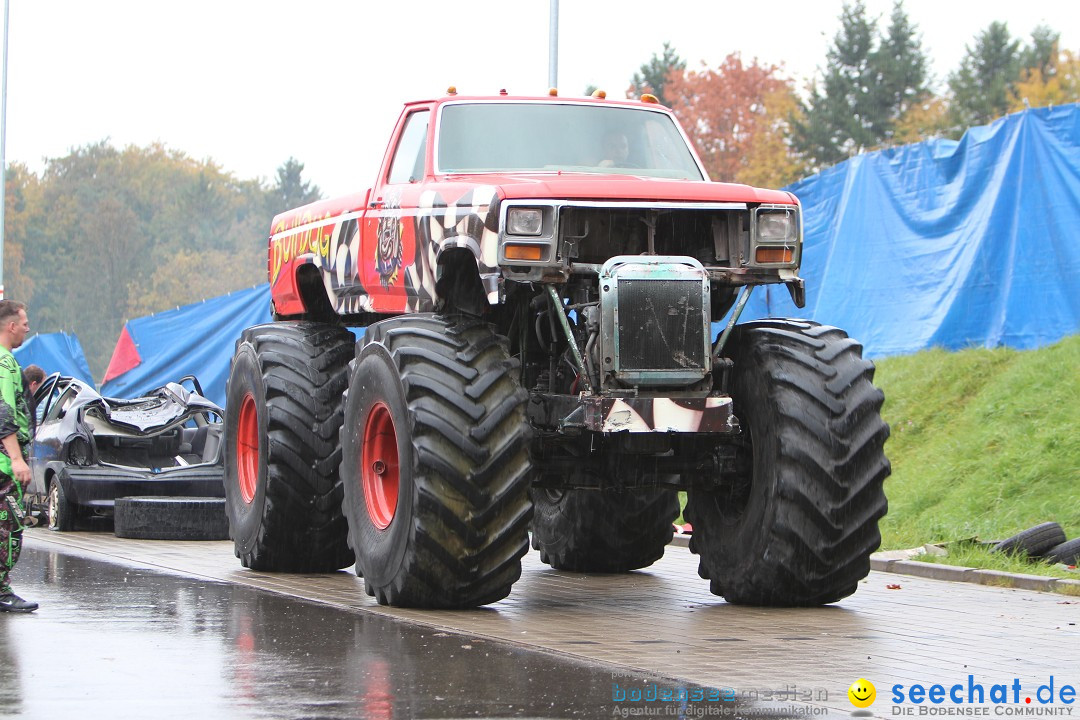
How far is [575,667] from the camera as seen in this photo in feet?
26.3

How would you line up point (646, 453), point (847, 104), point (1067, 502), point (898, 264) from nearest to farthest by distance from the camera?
point (646, 453), point (1067, 502), point (898, 264), point (847, 104)

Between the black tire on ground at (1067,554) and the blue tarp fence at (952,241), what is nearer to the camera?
the black tire on ground at (1067,554)

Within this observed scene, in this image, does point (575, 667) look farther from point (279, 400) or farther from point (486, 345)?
point (279, 400)

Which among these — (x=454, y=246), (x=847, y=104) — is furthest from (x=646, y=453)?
(x=847, y=104)

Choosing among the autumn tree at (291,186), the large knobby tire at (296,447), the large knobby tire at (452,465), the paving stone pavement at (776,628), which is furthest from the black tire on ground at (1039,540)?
the autumn tree at (291,186)

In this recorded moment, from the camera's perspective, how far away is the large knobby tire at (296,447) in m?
12.5

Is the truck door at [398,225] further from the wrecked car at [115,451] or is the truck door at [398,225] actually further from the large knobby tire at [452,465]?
the wrecked car at [115,451]

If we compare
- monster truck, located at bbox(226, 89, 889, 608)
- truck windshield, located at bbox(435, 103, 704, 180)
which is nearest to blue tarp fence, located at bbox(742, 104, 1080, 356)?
monster truck, located at bbox(226, 89, 889, 608)

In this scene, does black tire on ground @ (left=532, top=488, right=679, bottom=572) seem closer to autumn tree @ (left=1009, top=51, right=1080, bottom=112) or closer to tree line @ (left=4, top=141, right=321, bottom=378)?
autumn tree @ (left=1009, top=51, right=1080, bottom=112)

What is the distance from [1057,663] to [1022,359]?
937cm

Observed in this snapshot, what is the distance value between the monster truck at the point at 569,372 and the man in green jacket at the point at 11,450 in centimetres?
206

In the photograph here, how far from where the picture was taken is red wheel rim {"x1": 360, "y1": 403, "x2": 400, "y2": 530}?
36.3ft

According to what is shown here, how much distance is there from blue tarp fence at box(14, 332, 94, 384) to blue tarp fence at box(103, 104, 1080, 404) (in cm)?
1837

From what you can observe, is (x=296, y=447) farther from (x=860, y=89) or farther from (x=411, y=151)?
(x=860, y=89)
